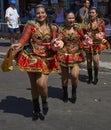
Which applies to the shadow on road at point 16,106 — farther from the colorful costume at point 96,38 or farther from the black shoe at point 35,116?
the colorful costume at point 96,38

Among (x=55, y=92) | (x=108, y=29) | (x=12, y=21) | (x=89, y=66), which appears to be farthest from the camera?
(x=12, y=21)

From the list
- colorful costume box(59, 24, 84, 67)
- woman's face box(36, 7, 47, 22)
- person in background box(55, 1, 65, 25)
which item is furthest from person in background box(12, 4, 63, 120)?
person in background box(55, 1, 65, 25)

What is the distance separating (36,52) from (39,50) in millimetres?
55

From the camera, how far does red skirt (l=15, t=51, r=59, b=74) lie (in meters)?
7.22

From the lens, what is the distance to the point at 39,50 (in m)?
7.29

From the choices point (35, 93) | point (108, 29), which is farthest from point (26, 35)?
point (108, 29)

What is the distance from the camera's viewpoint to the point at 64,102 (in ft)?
28.1

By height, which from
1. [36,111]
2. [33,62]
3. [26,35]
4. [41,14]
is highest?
[41,14]

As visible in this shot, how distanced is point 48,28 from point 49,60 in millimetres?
473

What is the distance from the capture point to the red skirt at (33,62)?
7.22 meters

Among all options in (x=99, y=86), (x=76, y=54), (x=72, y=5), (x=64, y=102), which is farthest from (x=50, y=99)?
(x=72, y=5)

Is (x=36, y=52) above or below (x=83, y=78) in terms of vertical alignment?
above

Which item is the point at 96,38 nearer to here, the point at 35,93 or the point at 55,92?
the point at 55,92

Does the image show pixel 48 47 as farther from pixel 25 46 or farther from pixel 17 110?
pixel 17 110
